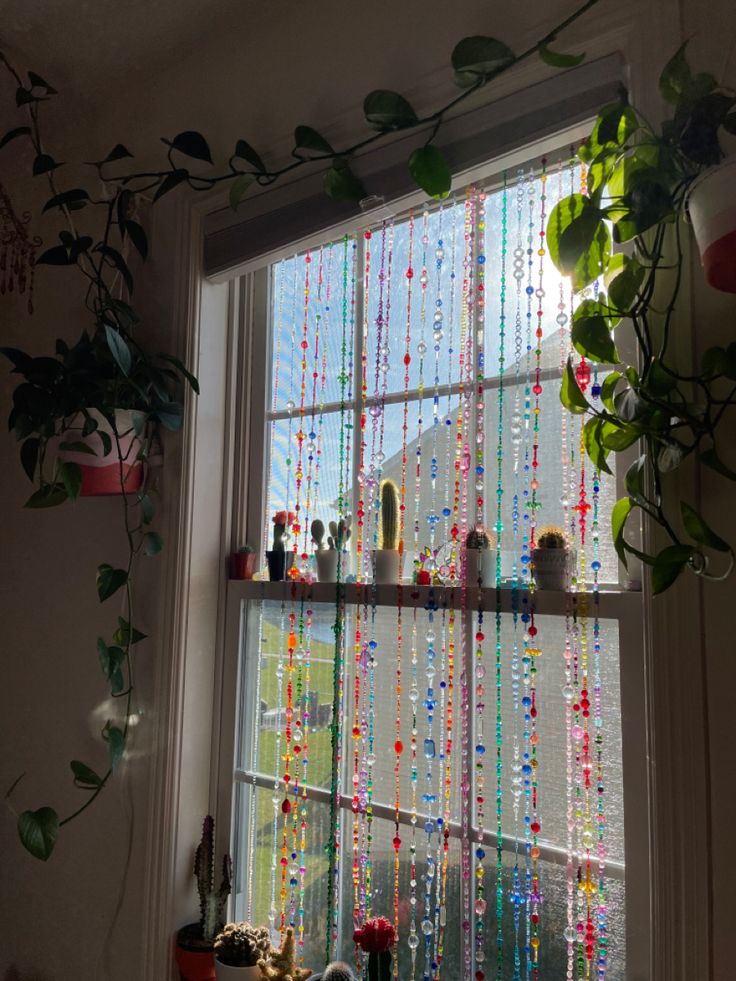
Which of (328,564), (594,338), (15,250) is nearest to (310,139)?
(594,338)

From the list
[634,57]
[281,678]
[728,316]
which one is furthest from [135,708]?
[634,57]

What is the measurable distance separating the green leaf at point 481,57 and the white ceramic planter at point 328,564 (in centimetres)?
87

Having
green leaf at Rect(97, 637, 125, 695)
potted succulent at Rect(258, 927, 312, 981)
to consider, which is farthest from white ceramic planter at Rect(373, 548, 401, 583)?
potted succulent at Rect(258, 927, 312, 981)

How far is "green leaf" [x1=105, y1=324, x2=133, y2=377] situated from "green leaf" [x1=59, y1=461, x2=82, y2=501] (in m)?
0.21

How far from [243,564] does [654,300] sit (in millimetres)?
997

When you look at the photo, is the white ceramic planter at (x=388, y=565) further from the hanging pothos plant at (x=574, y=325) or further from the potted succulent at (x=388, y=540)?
the hanging pothos plant at (x=574, y=325)

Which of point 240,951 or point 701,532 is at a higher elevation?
point 701,532

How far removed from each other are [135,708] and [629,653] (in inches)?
42.2

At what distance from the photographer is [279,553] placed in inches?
57.7

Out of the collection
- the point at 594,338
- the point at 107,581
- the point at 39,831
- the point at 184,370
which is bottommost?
the point at 39,831

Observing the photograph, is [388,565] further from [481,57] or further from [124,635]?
[481,57]

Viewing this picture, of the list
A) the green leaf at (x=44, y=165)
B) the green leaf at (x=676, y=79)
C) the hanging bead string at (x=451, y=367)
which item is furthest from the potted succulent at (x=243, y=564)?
the green leaf at (x=676, y=79)

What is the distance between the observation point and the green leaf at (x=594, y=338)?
2.84ft

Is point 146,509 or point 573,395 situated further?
point 146,509
